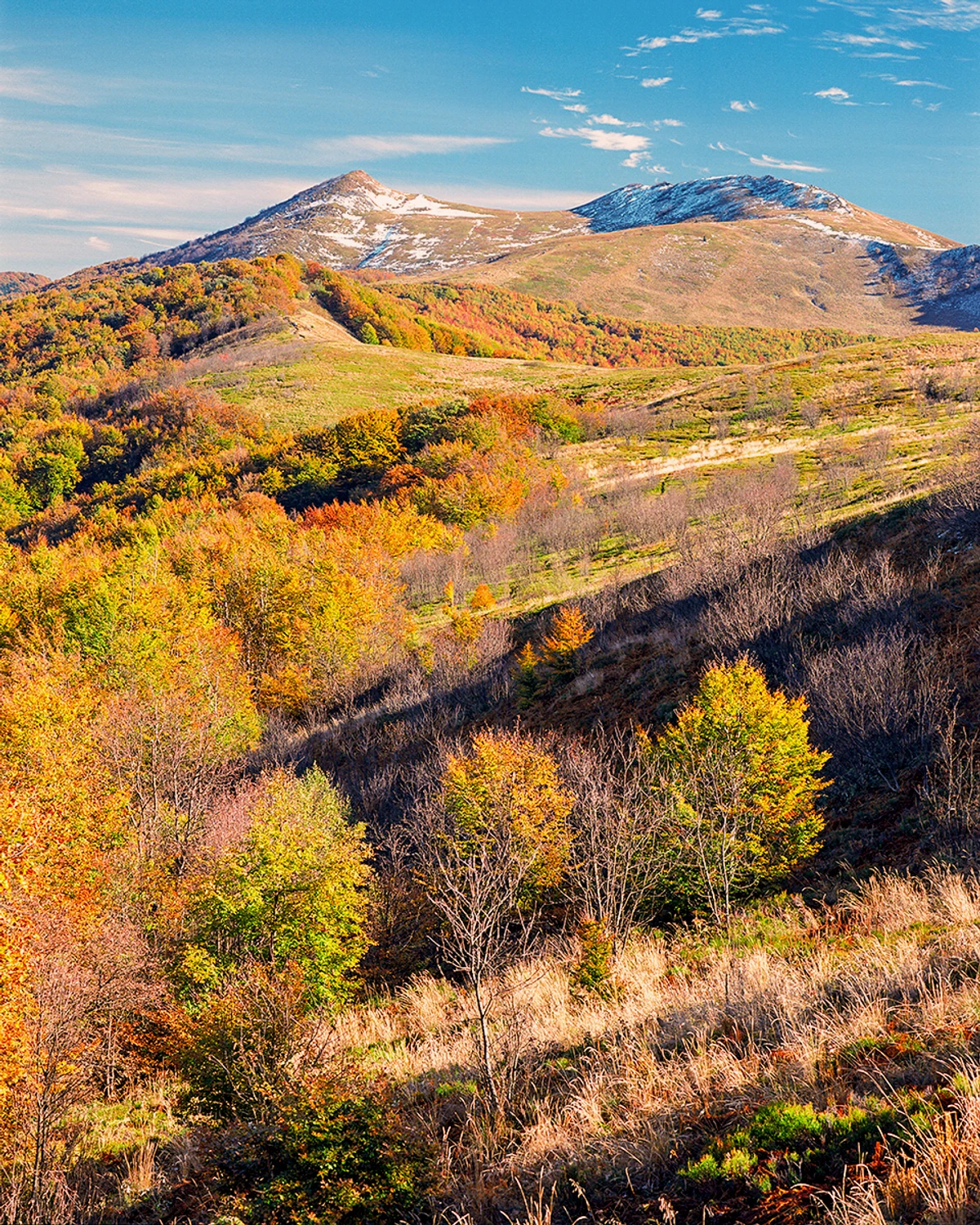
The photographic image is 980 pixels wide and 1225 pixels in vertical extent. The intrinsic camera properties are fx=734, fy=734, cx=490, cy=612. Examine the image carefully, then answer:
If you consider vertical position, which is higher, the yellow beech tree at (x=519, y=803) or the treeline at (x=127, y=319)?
the treeline at (x=127, y=319)

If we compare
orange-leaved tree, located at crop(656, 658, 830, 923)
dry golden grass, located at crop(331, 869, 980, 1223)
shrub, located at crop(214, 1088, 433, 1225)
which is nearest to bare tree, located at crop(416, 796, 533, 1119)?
dry golden grass, located at crop(331, 869, 980, 1223)

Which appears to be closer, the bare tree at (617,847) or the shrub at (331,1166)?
the shrub at (331,1166)

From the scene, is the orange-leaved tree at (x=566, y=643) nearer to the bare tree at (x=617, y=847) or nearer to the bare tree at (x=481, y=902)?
the bare tree at (x=481, y=902)

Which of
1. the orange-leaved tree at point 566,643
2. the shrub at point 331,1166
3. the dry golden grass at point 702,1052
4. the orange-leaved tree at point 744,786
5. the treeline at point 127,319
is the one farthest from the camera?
the treeline at point 127,319

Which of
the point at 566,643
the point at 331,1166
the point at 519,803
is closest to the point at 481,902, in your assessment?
the point at 331,1166

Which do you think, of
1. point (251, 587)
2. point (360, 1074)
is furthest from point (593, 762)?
point (251, 587)

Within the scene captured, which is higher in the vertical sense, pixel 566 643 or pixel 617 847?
pixel 566 643

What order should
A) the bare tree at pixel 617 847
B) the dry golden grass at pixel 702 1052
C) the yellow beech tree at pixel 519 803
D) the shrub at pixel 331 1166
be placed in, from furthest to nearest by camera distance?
the yellow beech tree at pixel 519 803
the bare tree at pixel 617 847
the shrub at pixel 331 1166
the dry golden grass at pixel 702 1052

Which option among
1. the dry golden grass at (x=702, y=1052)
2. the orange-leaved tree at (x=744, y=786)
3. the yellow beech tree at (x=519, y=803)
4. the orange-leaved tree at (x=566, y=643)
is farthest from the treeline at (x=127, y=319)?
the dry golden grass at (x=702, y=1052)

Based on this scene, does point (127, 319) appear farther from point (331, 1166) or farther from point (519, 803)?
point (331, 1166)

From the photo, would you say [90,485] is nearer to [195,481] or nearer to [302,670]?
[195,481]

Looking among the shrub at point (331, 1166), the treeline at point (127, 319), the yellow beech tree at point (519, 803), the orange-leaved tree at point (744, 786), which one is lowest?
the yellow beech tree at point (519, 803)

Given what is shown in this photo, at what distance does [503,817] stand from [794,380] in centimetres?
9941

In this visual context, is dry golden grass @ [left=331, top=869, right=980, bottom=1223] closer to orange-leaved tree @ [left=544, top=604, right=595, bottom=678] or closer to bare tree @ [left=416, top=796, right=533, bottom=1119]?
bare tree @ [left=416, top=796, right=533, bottom=1119]
